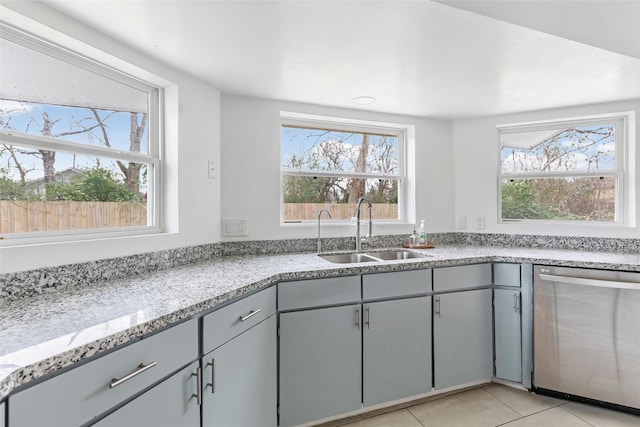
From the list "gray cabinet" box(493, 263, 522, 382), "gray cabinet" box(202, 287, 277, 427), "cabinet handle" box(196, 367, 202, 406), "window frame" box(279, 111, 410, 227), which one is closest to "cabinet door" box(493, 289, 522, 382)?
"gray cabinet" box(493, 263, 522, 382)

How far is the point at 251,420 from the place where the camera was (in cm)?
152

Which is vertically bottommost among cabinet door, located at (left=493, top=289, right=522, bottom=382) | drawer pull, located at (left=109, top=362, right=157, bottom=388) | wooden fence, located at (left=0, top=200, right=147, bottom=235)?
cabinet door, located at (left=493, top=289, right=522, bottom=382)

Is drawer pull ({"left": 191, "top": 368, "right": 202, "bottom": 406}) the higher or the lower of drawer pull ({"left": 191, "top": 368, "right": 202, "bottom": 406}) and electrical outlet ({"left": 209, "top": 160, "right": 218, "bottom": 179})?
the lower

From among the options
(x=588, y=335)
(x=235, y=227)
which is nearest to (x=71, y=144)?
(x=235, y=227)

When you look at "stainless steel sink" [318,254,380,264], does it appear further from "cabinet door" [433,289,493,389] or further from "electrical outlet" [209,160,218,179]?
"electrical outlet" [209,160,218,179]

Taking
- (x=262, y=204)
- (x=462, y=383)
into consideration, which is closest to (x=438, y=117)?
(x=262, y=204)

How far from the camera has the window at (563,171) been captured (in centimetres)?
255

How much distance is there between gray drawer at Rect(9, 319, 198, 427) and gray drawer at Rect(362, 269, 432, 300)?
104 centimetres

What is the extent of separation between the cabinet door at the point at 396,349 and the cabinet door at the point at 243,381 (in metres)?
0.57

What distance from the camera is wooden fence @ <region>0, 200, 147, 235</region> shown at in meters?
1.30

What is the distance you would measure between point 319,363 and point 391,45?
171cm

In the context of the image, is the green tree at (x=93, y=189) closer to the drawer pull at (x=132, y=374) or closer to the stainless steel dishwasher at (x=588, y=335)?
the drawer pull at (x=132, y=374)

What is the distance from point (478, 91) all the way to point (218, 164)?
6.16 ft

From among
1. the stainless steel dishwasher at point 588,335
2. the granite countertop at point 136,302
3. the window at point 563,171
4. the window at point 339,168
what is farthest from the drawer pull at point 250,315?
the window at point 563,171
